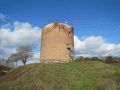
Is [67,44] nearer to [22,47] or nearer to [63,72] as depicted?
[63,72]

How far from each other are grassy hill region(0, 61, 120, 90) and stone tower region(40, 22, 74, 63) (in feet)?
24.6

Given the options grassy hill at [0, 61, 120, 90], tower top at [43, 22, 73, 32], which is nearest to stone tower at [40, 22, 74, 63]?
tower top at [43, 22, 73, 32]

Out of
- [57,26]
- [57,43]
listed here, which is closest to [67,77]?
[57,43]

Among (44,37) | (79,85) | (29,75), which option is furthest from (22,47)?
(79,85)

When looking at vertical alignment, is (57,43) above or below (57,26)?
below

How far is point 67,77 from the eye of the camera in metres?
27.5

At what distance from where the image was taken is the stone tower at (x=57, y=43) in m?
40.4

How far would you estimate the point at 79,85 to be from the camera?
24.9 m

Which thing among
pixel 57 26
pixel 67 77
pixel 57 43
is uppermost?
pixel 57 26

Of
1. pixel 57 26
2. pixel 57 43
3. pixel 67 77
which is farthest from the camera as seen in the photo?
pixel 57 26

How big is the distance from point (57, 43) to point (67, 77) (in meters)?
13.8

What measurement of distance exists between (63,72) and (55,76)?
1.52 meters

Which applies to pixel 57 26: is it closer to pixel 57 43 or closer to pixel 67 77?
pixel 57 43

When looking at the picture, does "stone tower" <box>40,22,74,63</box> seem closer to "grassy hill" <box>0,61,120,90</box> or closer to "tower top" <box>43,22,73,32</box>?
"tower top" <box>43,22,73,32</box>
